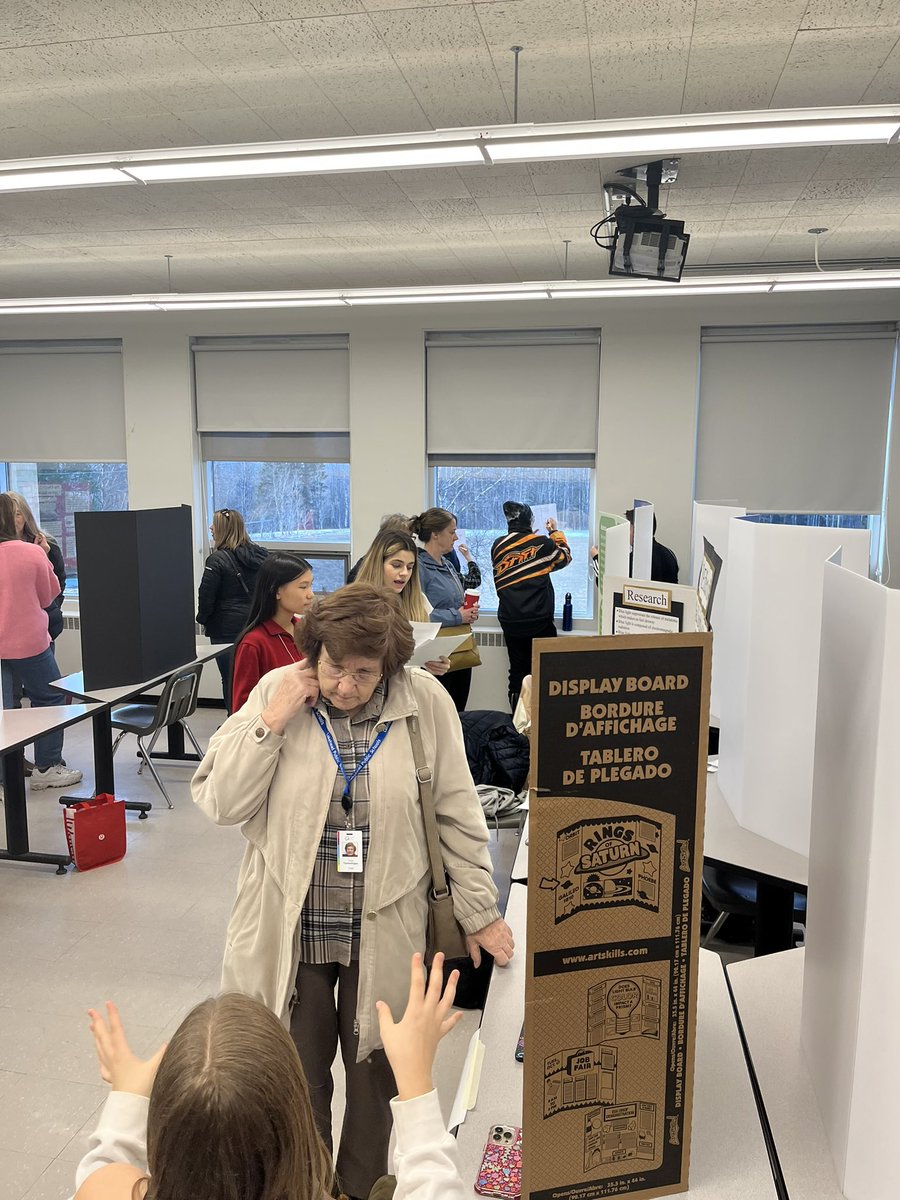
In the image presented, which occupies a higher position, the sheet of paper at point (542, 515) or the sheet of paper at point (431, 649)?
the sheet of paper at point (542, 515)

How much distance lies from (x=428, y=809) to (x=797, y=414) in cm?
544

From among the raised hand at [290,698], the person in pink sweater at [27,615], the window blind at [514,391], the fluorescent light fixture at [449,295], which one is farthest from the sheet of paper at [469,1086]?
the window blind at [514,391]

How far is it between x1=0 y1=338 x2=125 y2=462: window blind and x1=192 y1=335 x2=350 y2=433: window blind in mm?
784

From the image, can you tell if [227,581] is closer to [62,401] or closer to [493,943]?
[62,401]

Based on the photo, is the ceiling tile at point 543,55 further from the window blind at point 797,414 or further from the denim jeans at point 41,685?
the denim jeans at point 41,685

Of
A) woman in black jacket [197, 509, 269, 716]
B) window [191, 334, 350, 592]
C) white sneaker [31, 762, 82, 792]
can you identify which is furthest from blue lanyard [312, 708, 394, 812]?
window [191, 334, 350, 592]

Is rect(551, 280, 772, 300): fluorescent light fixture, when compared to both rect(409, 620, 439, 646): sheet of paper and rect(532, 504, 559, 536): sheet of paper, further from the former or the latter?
rect(409, 620, 439, 646): sheet of paper

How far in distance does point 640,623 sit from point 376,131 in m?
2.59

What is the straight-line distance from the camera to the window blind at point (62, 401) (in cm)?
747

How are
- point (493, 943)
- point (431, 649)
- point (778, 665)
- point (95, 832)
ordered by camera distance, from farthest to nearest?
point (95, 832) → point (431, 649) → point (778, 665) → point (493, 943)

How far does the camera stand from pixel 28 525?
515 centimetres

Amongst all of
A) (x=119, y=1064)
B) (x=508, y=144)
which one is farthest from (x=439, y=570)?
(x=119, y=1064)

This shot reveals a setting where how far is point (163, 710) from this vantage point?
489 centimetres

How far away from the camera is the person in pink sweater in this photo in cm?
487
